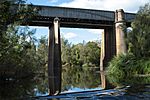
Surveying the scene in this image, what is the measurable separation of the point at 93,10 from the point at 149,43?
2379 cm

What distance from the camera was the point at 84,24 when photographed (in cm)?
6034

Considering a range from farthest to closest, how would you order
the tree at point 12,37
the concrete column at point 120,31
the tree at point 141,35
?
the concrete column at point 120,31, the tree at point 141,35, the tree at point 12,37

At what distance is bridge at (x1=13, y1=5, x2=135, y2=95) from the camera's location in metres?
53.8

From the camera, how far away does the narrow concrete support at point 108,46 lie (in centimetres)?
6188

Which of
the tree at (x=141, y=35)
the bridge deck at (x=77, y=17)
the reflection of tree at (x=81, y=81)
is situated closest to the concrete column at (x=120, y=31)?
the bridge deck at (x=77, y=17)

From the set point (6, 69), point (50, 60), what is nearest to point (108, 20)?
Answer: point (50, 60)

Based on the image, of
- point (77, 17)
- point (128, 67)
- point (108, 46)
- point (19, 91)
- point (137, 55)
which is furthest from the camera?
point (108, 46)

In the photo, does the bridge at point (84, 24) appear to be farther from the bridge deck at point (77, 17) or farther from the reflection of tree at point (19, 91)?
the reflection of tree at point (19, 91)

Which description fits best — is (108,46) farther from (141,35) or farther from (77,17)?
(141,35)

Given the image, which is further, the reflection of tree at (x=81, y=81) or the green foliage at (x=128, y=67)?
the green foliage at (x=128, y=67)

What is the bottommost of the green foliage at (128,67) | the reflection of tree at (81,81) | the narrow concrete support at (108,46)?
the reflection of tree at (81,81)

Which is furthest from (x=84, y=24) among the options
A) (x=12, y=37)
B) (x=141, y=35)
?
A: (x=12, y=37)

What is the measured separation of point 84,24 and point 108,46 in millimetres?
6792

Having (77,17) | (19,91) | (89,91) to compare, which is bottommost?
(19,91)
